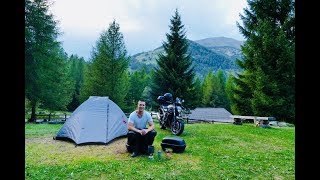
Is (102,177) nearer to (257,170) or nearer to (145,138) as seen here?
(145,138)

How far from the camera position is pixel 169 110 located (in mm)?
12352

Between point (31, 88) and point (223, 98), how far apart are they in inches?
1943

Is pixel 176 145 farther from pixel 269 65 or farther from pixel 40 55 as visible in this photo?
pixel 40 55

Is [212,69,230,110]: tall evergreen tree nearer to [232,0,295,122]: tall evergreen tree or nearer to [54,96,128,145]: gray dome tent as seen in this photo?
[232,0,295,122]: tall evergreen tree

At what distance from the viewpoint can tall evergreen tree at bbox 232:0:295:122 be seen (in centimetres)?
2173

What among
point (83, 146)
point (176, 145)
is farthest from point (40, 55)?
point (176, 145)

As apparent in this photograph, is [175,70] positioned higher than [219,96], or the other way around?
[175,70]

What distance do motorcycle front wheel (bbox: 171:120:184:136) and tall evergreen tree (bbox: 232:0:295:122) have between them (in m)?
11.8

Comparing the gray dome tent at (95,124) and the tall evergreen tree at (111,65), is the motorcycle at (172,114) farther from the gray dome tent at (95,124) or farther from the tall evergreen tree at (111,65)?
the tall evergreen tree at (111,65)

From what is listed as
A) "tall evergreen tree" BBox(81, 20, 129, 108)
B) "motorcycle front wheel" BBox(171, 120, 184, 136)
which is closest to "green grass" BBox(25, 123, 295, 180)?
"motorcycle front wheel" BBox(171, 120, 184, 136)

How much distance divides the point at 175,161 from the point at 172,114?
16.5 feet

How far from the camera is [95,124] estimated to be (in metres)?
10.6

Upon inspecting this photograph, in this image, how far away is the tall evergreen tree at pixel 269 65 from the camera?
21.7 meters

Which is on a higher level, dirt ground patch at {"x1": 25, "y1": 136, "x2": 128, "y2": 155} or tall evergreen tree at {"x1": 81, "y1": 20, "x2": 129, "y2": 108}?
tall evergreen tree at {"x1": 81, "y1": 20, "x2": 129, "y2": 108}
